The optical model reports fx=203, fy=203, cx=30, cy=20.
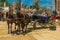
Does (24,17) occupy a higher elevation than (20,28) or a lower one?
higher

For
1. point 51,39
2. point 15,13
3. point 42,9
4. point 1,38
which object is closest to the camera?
point 51,39

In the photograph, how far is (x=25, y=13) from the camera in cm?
1251

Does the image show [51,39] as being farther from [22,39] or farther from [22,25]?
[22,25]

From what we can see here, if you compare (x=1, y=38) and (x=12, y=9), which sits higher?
(x=12, y=9)

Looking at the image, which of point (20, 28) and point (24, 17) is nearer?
point (24, 17)

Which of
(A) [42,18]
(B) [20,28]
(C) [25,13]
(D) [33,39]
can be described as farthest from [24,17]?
(A) [42,18]

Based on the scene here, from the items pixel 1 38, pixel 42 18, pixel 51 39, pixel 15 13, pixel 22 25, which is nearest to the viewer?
pixel 51 39

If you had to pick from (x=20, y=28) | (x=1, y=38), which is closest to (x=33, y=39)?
(x=1, y=38)

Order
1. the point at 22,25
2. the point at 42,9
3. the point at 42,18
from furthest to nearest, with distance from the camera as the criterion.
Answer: the point at 42,9 < the point at 42,18 < the point at 22,25

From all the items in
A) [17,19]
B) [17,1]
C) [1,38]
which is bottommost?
[1,38]

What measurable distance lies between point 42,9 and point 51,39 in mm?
10351

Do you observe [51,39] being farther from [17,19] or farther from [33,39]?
[17,19]

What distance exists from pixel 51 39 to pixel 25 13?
119 inches

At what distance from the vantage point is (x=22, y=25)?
13.0 metres
